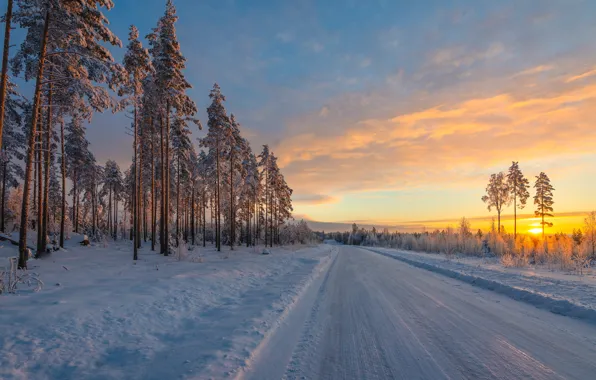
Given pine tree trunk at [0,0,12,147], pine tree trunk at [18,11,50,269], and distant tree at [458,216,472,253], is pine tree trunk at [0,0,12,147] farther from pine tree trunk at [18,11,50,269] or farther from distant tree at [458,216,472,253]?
distant tree at [458,216,472,253]

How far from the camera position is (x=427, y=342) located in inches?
204

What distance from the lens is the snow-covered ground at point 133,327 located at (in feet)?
14.5

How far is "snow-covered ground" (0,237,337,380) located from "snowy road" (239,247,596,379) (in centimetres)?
75

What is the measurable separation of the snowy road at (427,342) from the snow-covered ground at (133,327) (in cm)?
75

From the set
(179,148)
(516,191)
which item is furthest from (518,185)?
(179,148)

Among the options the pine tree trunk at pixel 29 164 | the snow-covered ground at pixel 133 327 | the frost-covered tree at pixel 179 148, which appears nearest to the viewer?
the snow-covered ground at pixel 133 327

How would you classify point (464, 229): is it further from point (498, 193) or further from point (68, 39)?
point (68, 39)

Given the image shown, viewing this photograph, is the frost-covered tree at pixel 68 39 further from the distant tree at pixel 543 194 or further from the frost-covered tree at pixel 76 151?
the distant tree at pixel 543 194

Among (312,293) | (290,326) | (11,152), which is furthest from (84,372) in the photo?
(11,152)

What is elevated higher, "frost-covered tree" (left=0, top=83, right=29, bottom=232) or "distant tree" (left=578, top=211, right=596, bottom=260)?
"frost-covered tree" (left=0, top=83, right=29, bottom=232)

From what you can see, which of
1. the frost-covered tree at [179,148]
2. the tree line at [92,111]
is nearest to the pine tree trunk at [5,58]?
the tree line at [92,111]

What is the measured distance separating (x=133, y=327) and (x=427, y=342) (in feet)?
17.9

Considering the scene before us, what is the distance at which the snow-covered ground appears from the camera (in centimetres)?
441

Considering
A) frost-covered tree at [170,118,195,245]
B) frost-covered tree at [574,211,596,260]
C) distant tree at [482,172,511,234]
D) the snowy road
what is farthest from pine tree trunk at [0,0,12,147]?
distant tree at [482,172,511,234]
